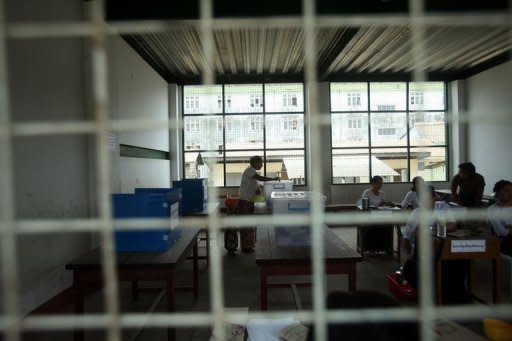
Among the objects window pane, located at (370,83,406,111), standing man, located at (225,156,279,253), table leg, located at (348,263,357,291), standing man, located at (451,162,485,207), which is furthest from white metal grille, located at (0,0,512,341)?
window pane, located at (370,83,406,111)

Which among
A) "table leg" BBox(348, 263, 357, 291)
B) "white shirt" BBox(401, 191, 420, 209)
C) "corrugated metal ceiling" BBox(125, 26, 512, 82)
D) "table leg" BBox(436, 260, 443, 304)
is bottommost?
"table leg" BBox(436, 260, 443, 304)

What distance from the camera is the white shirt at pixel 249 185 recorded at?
5.50 metres

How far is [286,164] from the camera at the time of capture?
8461mm

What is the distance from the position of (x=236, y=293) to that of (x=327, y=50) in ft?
15.7

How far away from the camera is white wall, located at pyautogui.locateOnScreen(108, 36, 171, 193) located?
16.3ft

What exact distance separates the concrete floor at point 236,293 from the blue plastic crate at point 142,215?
82 centimetres

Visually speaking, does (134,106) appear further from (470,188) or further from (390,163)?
(390,163)

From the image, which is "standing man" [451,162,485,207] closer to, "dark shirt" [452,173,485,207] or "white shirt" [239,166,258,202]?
"dark shirt" [452,173,485,207]

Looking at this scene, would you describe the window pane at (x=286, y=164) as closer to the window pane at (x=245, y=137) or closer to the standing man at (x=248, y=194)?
the window pane at (x=245, y=137)

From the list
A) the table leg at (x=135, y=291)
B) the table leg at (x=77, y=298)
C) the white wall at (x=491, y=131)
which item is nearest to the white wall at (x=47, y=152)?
the table leg at (x=135, y=291)

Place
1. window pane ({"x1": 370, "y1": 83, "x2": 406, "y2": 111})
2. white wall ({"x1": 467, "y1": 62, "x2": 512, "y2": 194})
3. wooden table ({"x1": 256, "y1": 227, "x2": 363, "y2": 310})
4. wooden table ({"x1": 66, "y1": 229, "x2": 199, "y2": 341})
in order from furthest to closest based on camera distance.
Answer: window pane ({"x1": 370, "y1": 83, "x2": 406, "y2": 111}) → white wall ({"x1": 467, "y1": 62, "x2": 512, "y2": 194}) → wooden table ({"x1": 256, "y1": 227, "x2": 363, "y2": 310}) → wooden table ({"x1": 66, "y1": 229, "x2": 199, "y2": 341})

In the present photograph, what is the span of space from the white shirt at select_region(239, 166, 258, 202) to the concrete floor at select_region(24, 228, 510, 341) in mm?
1144

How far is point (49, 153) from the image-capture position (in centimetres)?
332

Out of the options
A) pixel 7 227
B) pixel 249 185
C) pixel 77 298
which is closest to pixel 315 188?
pixel 7 227
